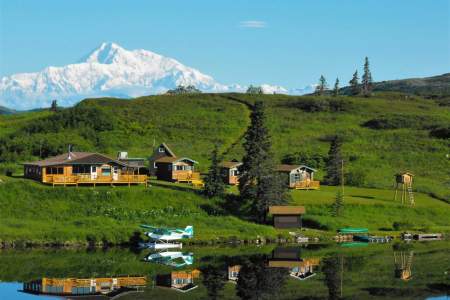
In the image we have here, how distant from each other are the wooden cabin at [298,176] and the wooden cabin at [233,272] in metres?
36.7

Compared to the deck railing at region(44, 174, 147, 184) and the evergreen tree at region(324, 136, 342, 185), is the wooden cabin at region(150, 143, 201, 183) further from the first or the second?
the evergreen tree at region(324, 136, 342, 185)

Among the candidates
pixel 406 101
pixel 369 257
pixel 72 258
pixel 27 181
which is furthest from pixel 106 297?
pixel 406 101

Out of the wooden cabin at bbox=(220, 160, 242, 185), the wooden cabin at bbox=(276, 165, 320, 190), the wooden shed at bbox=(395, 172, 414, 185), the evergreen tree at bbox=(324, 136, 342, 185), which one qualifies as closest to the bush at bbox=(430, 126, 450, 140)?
the evergreen tree at bbox=(324, 136, 342, 185)

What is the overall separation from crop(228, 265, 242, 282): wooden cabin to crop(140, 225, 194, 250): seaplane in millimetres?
11247

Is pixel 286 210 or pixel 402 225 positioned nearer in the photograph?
pixel 286 210

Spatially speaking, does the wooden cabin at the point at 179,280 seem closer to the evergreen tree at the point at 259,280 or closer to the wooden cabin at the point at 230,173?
the evergreen tree at the point at 259,280

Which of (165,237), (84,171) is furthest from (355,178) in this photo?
(165,237)

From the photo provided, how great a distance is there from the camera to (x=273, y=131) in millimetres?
139625

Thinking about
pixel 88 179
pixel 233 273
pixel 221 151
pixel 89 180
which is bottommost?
pixel 233 273

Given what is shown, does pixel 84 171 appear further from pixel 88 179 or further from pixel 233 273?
pixel 233 273

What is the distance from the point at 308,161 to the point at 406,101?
73.7 meters

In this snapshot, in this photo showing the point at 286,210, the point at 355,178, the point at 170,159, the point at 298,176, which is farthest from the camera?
the point at 355,178

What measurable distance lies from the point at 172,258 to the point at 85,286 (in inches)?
549

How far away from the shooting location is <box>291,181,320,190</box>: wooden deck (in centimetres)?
9800
